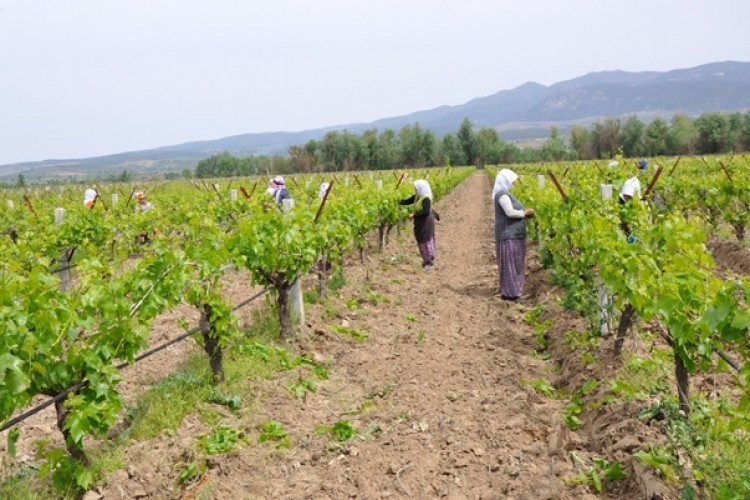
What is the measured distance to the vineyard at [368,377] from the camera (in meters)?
3.30

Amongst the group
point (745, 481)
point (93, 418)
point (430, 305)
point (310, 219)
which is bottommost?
point (430, 305)

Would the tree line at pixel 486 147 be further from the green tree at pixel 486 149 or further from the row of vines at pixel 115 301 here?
the row of vines at pixel 115 301

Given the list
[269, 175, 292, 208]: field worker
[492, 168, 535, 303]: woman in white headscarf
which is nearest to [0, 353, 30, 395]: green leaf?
[492, 168, 535, 303]: woman in white headscarf

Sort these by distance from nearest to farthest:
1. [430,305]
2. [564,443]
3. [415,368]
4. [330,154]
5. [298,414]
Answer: [564,443] → [298,414] → [415,368] → [430,305] → [330,154]

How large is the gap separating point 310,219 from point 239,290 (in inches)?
119

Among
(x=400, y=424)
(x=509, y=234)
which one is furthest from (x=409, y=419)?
(x=509, y=234)

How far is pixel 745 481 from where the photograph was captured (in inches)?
110

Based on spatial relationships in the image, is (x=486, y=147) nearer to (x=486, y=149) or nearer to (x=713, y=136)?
(x=486, y=149)

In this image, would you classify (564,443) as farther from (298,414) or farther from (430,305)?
(430,305)

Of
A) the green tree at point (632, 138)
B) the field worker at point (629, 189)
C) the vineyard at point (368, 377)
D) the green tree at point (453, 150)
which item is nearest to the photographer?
the vineyard at point (368, 377)

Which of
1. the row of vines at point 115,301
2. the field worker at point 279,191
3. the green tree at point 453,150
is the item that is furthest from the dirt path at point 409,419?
the green tree at point 453,150

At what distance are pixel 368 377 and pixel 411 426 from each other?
1.29 m

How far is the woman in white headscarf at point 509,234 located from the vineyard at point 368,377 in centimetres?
40

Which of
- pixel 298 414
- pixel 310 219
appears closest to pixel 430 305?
pixel 310 219
